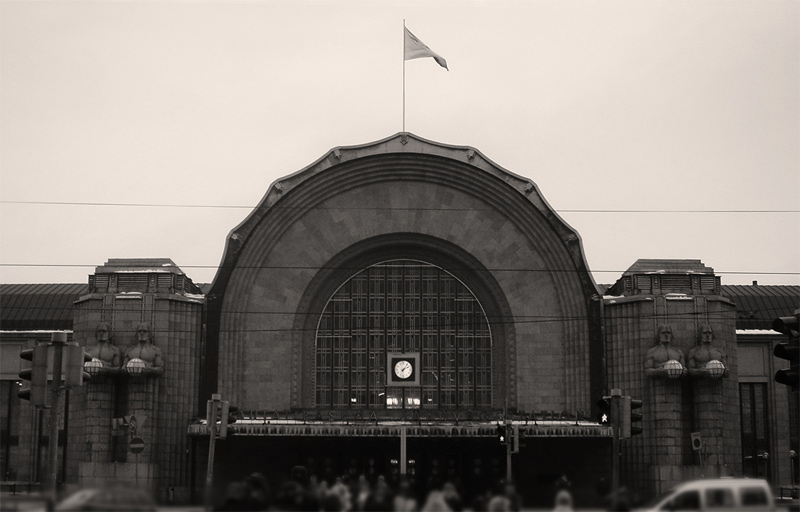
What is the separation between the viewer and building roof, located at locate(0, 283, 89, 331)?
5372 centimetres

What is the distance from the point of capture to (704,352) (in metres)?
41.7

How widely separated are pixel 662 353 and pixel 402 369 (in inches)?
383

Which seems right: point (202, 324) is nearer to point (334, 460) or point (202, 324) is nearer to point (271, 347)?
point (271, 347)

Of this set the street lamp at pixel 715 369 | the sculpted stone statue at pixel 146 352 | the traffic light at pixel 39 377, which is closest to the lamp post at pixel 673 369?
the street lamp at pixel 715 369

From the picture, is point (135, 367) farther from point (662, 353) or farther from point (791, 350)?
point (791, 350)

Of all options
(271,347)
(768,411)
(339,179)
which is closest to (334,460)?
(271,347)

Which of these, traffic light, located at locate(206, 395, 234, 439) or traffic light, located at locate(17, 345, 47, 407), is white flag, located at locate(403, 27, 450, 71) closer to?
traffic light, located at locate(206, 395, 234, 439)

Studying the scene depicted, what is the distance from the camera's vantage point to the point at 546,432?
Result: 41219 millimetres

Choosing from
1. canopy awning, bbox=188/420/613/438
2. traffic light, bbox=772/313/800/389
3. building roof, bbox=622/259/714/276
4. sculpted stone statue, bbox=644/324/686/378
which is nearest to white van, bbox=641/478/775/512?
traffic light, bbox=772/313/800/389

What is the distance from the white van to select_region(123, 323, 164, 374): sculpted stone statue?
2468 cm

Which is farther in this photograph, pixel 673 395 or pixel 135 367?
pixel 673 395

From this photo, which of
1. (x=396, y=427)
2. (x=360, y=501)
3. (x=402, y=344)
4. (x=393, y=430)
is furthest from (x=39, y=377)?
(x=402, y=344)

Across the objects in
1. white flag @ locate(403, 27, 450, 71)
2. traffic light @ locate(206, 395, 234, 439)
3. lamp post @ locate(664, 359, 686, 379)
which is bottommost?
traffic light @ locate(206, 395, 234, 439)

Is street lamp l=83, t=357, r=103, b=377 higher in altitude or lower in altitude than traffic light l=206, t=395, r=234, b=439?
higher
